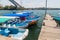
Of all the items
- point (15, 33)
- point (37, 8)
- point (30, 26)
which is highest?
point (15, 33)

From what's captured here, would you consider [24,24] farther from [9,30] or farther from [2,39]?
[2,39]

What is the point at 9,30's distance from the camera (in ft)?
75.2

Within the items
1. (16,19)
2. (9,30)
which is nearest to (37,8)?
(16,19)

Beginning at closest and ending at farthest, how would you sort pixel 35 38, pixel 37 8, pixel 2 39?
1. pixel 2 39
2. pixel 35 38
3. pixel 37 8

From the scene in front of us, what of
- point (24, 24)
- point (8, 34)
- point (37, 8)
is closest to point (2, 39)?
point (8, 34)

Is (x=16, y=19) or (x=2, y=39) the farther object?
(x=16, y=19)

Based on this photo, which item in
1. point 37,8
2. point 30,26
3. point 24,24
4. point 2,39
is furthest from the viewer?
point 37,8

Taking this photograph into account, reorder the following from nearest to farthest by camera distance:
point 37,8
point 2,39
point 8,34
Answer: point 2,39, point 8,34, point 37,8

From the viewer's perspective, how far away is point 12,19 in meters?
33.7

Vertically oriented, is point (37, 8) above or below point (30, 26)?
below

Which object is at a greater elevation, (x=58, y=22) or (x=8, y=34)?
(x=8, y=34)

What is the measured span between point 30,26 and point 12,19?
10.6 feet

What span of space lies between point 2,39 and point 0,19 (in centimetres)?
1561

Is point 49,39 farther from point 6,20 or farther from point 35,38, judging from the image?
point 6,20
